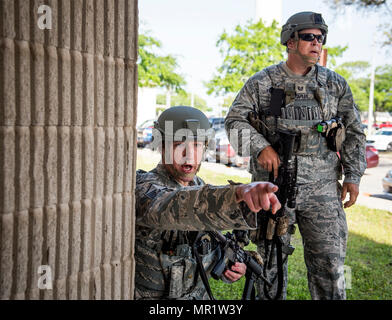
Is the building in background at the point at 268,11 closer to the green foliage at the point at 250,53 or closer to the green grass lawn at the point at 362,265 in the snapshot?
the green foliage at the point at 250,53

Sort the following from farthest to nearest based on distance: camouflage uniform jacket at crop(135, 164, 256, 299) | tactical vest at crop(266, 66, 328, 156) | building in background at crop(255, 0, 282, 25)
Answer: building in background at crop(255, 0, 282, 25) < tactical vest at crop(266, 66, 328, 156) < camouflage uniform jacket at crop(135, 164, 256, 299)

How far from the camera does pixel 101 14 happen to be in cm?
132

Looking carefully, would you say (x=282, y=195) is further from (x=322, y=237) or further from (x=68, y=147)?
(x=68, y=147)

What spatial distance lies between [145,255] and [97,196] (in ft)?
1.98

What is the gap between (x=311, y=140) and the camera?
2.78m

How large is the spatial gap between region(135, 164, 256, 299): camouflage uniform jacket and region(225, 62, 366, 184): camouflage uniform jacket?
815mm

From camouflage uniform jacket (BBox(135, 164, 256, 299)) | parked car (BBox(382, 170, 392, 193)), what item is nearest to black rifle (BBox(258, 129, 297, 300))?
camouflage uniform jacket (BBox(135, 164, 256, 299))

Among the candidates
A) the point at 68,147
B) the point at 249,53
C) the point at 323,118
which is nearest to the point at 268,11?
the point at 249,53

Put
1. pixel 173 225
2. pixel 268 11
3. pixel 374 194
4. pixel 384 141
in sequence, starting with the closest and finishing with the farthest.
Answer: pixel 173 225, pixel 374 194, pixel 268 11, pixel 384 141

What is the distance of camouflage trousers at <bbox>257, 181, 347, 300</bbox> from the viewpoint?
2.67 metres

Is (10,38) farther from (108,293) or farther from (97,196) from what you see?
(108,293)

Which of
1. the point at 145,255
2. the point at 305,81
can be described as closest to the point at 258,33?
the point at 305,81

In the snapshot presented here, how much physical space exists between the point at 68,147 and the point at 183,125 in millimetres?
804

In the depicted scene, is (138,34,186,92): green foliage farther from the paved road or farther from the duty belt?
the duty belt
